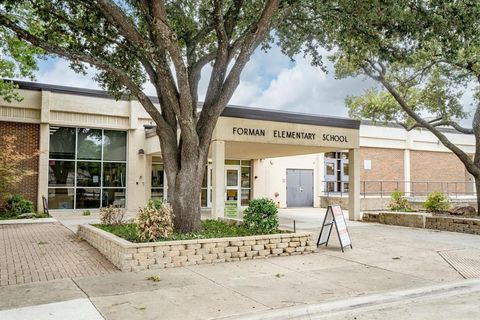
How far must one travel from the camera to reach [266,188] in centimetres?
2492

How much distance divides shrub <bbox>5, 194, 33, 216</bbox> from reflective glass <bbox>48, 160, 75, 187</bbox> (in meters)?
1.76

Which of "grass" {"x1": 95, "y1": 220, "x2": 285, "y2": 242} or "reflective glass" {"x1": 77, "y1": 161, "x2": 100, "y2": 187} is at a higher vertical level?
"reflective glass" {"x1": 77, "y1": 161, "x2": 100, "y2": 187}

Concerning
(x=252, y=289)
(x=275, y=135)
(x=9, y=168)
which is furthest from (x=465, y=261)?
(x=9, y=168)

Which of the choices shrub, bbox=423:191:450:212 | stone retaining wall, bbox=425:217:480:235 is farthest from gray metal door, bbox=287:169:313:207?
stone retaining wall, bbox=425:217:480:235

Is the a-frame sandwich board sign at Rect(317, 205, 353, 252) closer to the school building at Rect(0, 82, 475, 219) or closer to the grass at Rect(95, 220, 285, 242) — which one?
the grass at Rect(95, 220, 285, 242)

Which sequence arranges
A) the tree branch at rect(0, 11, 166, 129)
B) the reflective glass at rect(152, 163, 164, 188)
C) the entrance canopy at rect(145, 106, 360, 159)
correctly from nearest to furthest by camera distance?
the tree branch at rect(0, 11, 166, 129)
the entrance canopy at rect(145, 106, 360, 159)
the reflective glass at rect(152, 163, 164, 188)

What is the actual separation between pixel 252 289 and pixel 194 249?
88.2 inches

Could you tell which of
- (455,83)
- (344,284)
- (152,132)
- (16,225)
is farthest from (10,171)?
(455,83)

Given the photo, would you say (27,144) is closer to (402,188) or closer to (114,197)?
(114,197)

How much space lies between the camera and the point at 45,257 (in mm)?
8992

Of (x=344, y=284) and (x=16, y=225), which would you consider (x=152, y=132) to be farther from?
(x=344, y=284)

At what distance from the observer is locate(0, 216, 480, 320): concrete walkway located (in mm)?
5531

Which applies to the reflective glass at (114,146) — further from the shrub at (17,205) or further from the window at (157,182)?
the shrub at (17,205)

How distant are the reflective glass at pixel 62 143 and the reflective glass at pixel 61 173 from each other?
1.03ft
